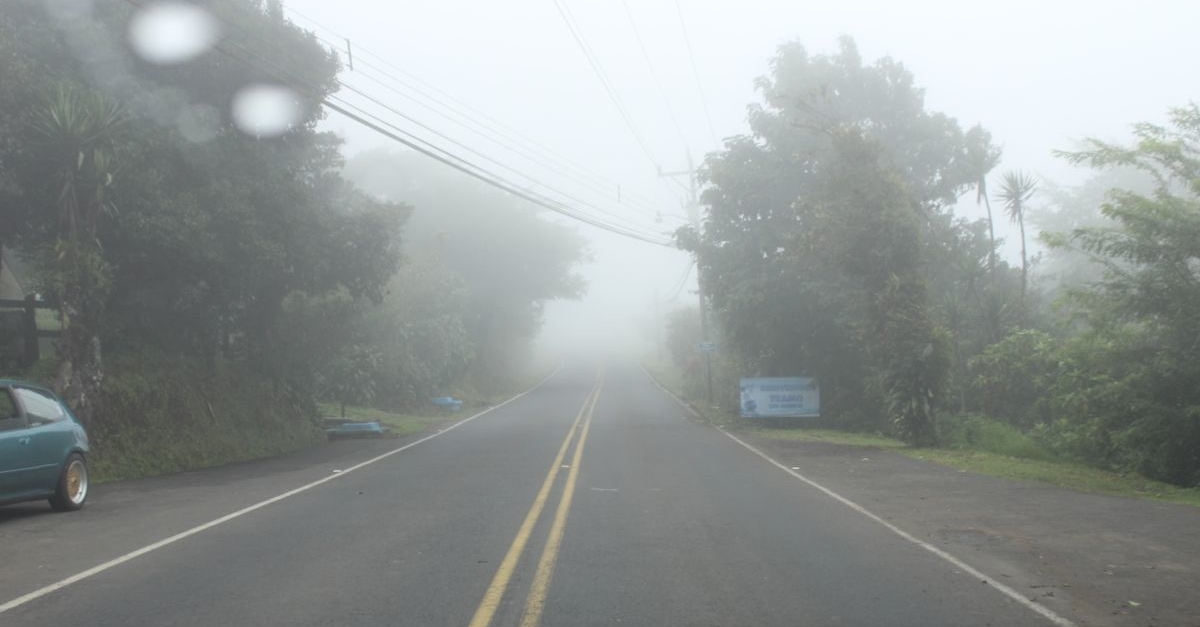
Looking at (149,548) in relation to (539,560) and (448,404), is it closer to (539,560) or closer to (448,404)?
(539,560)

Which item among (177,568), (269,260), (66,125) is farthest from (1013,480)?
(66,125)

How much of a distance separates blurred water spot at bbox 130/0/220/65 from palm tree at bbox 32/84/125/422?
306cm

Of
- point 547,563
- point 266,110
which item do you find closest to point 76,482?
point 547,563

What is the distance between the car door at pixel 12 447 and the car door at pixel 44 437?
2.9 inches

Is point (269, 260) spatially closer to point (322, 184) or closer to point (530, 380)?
point (322, 184)

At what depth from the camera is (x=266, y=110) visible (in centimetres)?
2205

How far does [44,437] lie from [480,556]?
6.01 m

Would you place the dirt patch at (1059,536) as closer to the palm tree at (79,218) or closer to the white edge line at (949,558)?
the white edge line at (949,558)

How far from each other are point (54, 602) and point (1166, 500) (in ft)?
42.2

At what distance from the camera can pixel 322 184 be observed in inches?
1040

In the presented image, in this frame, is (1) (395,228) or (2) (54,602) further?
(1) (395,228)

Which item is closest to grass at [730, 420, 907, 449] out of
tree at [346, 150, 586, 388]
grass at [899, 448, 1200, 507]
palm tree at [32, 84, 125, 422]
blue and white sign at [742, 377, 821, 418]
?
blue and white sign at [742, 377, 821, 418]

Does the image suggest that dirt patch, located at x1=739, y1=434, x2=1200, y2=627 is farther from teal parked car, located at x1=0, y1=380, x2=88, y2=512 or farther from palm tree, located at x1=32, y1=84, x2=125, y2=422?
palm tree, located at x1=32, y1=84, x2=125, y2=422

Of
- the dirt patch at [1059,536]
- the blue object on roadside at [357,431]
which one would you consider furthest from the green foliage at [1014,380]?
the blue object on roadside at [357,431]
